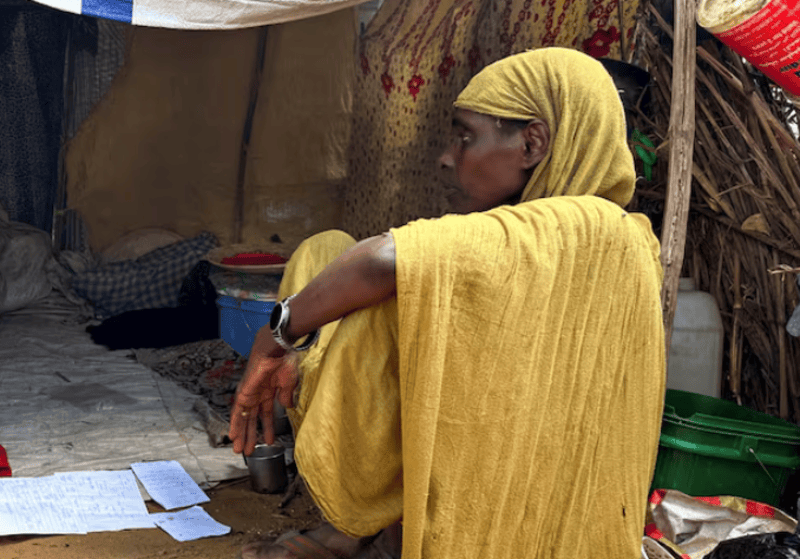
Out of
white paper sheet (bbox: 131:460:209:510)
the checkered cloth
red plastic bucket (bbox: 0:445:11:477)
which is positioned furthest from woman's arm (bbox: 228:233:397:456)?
the checkered cloth

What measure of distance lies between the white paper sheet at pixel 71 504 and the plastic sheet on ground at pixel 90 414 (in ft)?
0.74

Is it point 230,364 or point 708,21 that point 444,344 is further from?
point 230,364

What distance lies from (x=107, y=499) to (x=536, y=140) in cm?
173

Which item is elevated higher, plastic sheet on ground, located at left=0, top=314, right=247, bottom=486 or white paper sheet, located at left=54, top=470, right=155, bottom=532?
white paper sheet, located at left=54, top=470, right=155, bottom=532

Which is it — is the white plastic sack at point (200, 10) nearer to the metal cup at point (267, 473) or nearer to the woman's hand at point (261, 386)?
the metal cup at point (267, 473)

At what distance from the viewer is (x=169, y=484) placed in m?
2.44

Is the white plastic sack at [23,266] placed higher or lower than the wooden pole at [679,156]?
lower

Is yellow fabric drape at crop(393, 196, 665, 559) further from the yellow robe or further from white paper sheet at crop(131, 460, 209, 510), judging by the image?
white paper sheet at crop(131, 460, 209, 510)

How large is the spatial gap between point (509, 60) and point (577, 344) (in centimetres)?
57

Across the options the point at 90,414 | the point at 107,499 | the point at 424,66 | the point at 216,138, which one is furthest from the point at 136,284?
the point at 107,499

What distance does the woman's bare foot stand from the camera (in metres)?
1.55

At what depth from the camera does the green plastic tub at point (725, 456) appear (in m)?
2.11

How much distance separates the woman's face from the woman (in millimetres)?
43

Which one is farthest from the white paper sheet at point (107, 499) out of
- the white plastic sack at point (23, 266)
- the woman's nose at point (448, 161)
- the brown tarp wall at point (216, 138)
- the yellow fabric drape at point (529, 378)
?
the white plastic sack at point (23, 266)
